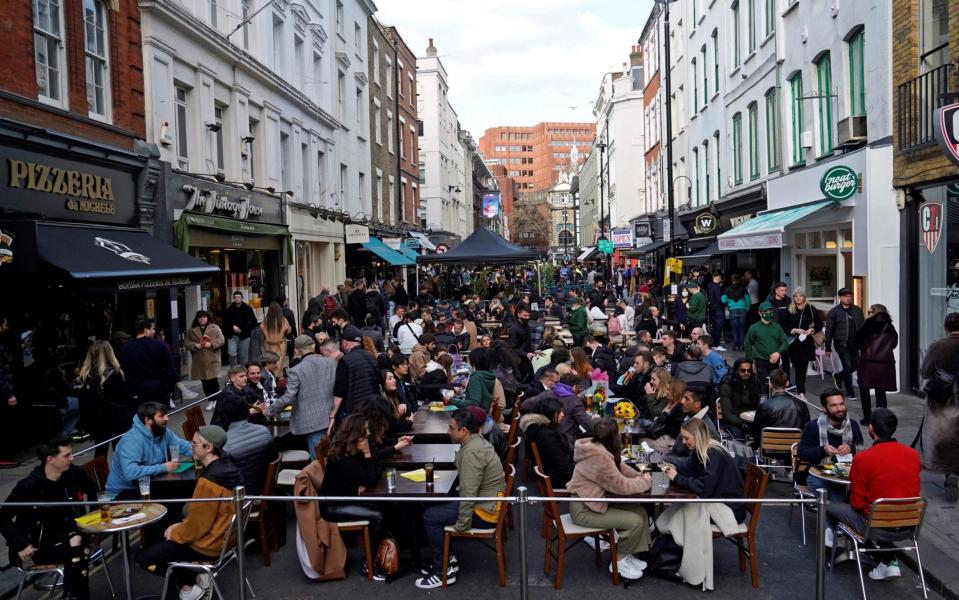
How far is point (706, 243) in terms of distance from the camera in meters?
28.8

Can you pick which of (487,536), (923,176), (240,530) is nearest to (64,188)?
(240,530)

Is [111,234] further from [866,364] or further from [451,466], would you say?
[866,364]

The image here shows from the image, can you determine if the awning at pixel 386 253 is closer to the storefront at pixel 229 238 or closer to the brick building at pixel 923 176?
the storefront at pixel 229 238

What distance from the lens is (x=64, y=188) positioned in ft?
39.7

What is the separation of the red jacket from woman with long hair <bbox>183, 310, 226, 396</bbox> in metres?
10.3

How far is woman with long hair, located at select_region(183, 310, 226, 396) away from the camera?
13.1 metres

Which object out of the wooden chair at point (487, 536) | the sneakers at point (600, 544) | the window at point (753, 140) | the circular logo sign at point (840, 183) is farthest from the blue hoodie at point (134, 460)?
the window at point (753, 140)

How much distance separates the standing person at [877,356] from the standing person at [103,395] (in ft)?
33.0

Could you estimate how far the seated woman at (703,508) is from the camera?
635 centimetres

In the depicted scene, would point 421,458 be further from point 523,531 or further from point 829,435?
point 829,435

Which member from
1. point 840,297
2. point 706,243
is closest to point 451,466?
point 840,297

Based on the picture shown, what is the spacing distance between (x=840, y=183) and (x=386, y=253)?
21347mm

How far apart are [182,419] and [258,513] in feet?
21.1

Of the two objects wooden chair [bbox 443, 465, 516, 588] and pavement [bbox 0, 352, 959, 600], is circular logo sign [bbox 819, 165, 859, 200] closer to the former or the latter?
pavement [bbox 0, 352, 959, 600]
